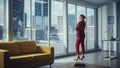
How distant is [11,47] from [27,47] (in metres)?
0.63

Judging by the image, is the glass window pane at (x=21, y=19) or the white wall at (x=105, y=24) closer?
the glass window pane at (x=21, y=19)

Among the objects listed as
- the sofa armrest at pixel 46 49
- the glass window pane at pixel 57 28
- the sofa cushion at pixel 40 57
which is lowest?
the sofa cushion at pixel 40 57

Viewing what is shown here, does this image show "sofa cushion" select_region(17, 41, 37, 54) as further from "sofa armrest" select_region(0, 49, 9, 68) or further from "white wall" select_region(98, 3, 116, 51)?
"white wall" select_region(98, 3, 116, 51)

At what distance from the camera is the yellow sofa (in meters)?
4.86

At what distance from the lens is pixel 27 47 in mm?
6215

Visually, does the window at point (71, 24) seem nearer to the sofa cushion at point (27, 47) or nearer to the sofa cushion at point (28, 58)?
the sofa cushion at point (27, 47)

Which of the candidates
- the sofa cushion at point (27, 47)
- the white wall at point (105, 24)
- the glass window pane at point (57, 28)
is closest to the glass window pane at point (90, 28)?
the white wall at point (105, 24)

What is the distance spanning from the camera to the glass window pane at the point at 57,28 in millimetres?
8227

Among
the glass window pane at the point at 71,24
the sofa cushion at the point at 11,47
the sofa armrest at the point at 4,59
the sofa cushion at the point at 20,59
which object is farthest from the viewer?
the glass window pane at the point at 71,24

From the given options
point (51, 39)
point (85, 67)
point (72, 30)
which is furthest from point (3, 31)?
point (72, 30)

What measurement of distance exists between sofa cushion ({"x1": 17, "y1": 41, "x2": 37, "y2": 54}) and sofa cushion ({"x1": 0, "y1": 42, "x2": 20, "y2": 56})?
185 millimetres

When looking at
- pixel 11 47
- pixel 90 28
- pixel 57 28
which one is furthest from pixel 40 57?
pixel 90 28

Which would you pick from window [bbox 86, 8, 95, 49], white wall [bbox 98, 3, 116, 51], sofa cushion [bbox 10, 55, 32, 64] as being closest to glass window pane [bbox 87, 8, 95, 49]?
window [bbox 86, 8, 95, 49]

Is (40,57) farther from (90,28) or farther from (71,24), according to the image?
(90,28)
